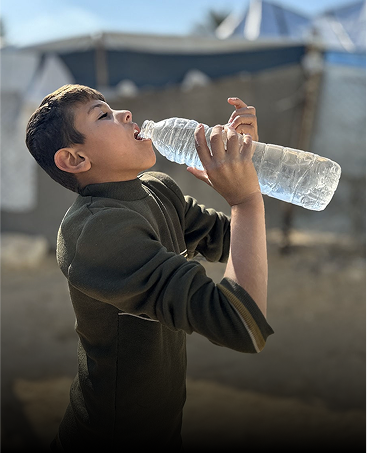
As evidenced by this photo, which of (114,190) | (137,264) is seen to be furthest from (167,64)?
(137,264)

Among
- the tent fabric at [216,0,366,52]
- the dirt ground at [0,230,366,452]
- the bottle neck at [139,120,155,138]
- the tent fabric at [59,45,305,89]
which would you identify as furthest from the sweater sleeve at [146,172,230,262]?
the tent fabric at [216,0,366,52]

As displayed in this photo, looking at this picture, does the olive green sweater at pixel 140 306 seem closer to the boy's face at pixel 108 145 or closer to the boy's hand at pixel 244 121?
the boy's face at pixel 108 145

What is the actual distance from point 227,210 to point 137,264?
4.35 meters

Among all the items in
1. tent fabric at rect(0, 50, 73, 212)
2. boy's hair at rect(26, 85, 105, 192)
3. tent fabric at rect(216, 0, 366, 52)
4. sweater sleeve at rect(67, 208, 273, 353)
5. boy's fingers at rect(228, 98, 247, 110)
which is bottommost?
sweater sleeve at rect(67, 208, 273, 353)

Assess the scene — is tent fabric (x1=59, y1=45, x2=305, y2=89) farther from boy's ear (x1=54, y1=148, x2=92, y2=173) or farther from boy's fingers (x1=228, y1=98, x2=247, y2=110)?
boy's ear (x1=54, y1=148, x2=92, y2=173)

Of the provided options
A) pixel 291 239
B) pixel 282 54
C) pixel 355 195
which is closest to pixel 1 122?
pixel 282 54

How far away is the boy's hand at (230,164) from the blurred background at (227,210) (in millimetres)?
2323

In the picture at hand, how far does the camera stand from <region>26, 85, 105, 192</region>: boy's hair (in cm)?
130

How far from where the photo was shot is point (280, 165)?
1.71 m

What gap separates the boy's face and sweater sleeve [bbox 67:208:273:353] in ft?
0.73

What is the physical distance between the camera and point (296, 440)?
2.88m

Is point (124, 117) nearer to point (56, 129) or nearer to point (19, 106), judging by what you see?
point (56, 129)

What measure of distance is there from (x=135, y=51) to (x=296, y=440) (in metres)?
3.94

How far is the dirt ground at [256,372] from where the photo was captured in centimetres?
294
